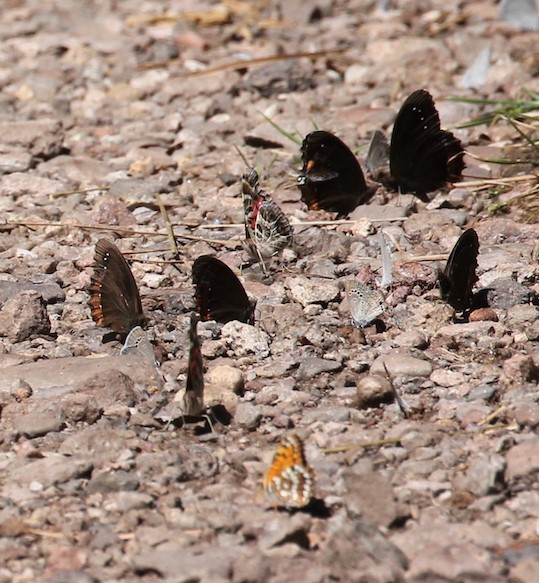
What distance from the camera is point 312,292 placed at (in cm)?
502

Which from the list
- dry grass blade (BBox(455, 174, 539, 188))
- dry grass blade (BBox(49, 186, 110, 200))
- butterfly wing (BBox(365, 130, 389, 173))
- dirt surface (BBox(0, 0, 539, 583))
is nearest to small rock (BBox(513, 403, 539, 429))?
dirt surface (BBox(0, 0, 539, 583))

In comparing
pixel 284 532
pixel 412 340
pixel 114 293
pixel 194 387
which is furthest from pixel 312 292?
pixel 284 532

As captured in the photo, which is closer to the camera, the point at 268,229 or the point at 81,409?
the point at 81,409

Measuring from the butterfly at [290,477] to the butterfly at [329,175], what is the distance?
8.57 feet

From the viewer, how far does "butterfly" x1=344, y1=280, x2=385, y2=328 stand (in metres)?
4.73

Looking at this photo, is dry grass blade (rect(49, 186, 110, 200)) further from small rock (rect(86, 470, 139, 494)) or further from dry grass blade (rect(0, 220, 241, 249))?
small rock (rect(86, 470, 139, 494))

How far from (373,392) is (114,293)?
1.30 metres

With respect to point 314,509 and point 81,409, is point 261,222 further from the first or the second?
point 314,509

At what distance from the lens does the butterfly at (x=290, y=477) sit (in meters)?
3.43

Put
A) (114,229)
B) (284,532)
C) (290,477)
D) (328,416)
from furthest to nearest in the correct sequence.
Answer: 1. (114,229)
2. (328,416)
3. (290,477)
4. (284,532)

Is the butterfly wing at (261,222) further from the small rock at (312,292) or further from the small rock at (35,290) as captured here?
the small rock at (35,290)

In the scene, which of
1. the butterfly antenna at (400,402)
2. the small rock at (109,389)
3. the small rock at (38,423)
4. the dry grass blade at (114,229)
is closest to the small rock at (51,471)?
the small rock at (38,423)

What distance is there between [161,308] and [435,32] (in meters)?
4.66

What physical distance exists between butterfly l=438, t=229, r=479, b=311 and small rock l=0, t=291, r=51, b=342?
1.72 metres
